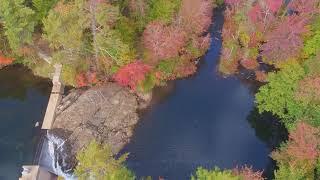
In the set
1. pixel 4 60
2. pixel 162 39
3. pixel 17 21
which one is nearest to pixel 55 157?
pixel 17 21

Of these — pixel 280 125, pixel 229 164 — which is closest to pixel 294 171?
pixel 229 164

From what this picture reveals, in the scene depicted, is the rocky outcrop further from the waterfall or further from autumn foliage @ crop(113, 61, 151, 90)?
autumn foliage @ crop(113, 61, 151, 90)

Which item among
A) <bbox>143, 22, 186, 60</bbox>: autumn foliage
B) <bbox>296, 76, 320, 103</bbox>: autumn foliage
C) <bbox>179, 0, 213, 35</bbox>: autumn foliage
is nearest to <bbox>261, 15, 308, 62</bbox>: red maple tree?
<bbox>296, 76, 320, 103</bbox>: autumn foliage

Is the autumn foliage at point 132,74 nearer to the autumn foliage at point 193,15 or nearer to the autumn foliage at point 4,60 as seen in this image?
the autumn foliage at point 193,15

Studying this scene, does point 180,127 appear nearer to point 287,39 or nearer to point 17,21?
point 287,39

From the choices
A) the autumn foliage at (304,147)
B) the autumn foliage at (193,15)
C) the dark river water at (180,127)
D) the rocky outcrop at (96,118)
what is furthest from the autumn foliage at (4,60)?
the autumn foliage at (304,147)

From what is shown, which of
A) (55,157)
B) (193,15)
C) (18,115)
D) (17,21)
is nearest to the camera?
(55,157)
